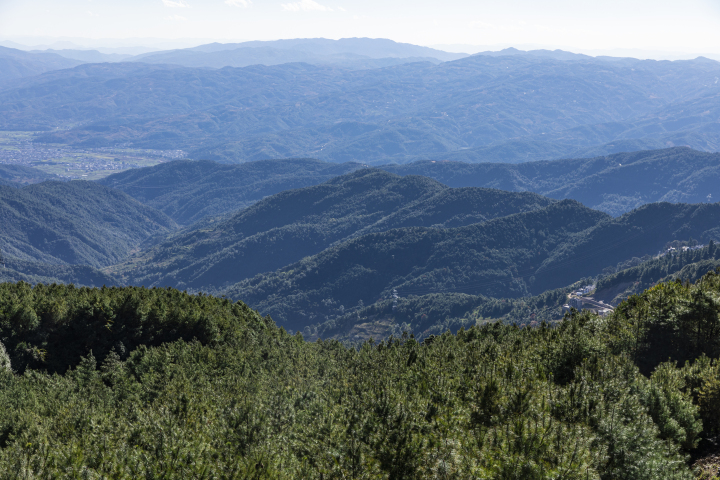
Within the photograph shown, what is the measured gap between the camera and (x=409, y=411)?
36.7m

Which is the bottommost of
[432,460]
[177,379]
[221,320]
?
[221,320]

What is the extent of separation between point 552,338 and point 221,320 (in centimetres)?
6057

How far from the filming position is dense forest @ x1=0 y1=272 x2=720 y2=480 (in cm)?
2947

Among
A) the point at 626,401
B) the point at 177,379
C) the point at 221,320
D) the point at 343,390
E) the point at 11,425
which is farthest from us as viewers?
the point at 221,320

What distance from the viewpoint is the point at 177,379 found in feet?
189

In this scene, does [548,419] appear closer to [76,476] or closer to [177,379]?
[76,476]

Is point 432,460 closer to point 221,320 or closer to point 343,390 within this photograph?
point 343,390

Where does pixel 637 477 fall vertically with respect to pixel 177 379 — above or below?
above

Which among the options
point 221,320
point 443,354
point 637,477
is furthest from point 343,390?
point 221,320

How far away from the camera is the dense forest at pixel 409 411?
96.7ft

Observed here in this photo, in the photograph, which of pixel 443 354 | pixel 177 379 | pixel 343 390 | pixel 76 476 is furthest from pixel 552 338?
pixel 76 476

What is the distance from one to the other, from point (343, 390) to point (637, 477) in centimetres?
2898

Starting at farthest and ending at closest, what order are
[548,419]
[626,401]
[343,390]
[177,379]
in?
[177,379]
[343,390]
[626,401]
[548,419]

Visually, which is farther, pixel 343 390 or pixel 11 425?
pixel 343 390
